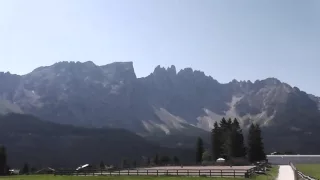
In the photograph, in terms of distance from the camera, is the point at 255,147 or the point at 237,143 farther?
the point at 255,147

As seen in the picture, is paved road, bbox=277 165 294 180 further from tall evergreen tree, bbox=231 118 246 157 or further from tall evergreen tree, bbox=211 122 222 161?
tall evergreen tree, bbox=211 122 222 161

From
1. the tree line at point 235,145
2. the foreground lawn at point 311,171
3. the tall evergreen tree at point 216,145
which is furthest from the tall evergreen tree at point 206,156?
the foreground lawn at point 311,171

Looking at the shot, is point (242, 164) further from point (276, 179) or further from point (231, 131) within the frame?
point (276, 179)

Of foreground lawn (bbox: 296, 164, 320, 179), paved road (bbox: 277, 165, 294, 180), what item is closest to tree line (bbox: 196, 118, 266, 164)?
foreground lawn (bbox: 296, 164, 320, 179)

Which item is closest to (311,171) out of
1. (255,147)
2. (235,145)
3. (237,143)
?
(235,145)

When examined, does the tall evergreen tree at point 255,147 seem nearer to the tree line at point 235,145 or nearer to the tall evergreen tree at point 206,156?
the tree line at point 235,145

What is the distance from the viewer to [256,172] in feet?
271

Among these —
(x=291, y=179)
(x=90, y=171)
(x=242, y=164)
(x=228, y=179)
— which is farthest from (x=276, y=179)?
(x=242, y=164)

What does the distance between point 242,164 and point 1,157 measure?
261ft

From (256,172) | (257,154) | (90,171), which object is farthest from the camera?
(257,154)

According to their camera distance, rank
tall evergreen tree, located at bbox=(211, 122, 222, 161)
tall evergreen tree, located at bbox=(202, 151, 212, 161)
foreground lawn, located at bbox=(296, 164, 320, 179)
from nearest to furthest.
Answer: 1. foreground lawn, located at bbox=(296, 164, 320, 179)
2. tall evergreen tree, located at bbox=(211, 122, 222, 161)
3. tall evergreen tree, located at bbox=(202, 151, 212, 161)

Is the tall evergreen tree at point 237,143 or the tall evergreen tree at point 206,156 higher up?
the tall evergreen tree at point 237,143

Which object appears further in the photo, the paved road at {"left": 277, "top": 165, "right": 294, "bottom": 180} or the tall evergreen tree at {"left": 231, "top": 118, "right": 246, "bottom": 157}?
the tall evergreen tree at {"left": 231, "top": 118, "right": 246, "bottom": 157}

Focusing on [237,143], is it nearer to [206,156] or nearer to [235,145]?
[235,145]
